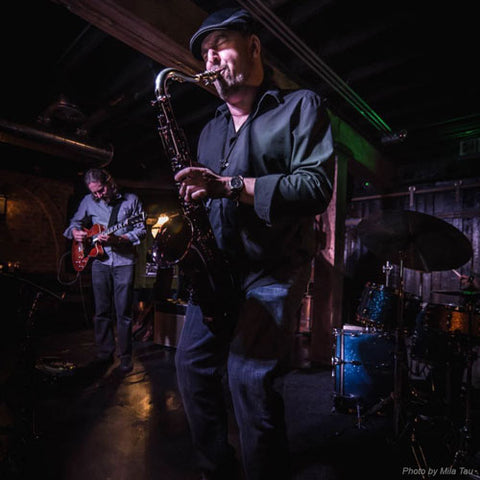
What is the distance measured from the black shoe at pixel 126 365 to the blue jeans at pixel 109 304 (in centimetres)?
5

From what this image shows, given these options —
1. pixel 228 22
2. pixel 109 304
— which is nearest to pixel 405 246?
pixel 228 22

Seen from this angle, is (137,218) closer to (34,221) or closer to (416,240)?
(416,240)

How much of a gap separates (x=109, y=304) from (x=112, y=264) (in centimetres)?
60

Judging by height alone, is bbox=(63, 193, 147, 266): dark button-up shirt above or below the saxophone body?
above

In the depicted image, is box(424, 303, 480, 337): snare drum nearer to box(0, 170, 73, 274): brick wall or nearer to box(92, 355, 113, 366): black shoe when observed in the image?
box(92, 355, 113, 366): black shoe

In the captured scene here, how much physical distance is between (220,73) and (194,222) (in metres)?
0.87

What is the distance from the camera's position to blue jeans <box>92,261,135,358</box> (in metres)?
4.19

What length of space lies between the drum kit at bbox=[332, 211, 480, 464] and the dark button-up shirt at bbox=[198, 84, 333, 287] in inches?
73.0

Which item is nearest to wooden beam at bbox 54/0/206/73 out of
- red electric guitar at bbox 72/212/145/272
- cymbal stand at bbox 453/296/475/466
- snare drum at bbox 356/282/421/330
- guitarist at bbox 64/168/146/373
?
guitarist at bbox 64/168/146/373

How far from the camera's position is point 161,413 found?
2984 millimetres

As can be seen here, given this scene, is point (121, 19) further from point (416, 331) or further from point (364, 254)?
point (364, 254)

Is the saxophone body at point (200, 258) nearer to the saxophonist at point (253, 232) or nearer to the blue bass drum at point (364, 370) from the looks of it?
the saxophonist at point (253, 232)

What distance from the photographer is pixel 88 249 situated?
4.43m

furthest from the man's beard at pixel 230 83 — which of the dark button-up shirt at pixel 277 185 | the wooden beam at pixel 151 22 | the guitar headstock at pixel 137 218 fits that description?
the guitar headstock at pixel 137 218
